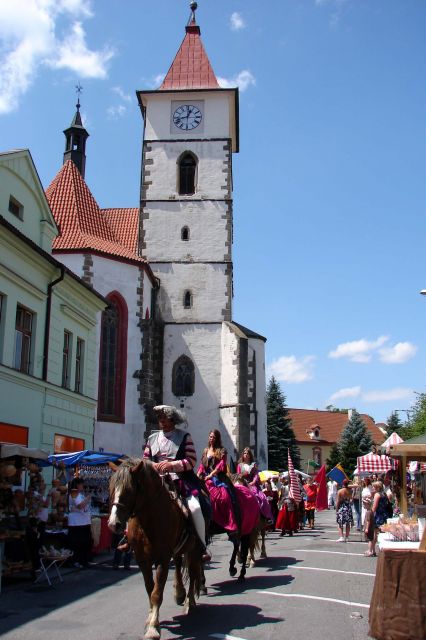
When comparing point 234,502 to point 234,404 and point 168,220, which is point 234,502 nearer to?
point 234,404

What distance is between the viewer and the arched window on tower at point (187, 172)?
37531mm

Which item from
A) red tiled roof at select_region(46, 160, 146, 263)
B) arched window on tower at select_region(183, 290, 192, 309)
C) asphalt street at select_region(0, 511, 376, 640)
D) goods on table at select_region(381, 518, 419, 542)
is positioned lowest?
asphalt street at select_region(0, 511, 376, 640)

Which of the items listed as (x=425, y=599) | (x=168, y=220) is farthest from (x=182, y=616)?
(x=168, y=220)

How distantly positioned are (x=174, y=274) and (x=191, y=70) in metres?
13.5

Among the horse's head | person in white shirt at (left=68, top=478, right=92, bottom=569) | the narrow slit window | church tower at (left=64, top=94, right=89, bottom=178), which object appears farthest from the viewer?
church tower at (left=64, top=94, right=89, bottom=178)

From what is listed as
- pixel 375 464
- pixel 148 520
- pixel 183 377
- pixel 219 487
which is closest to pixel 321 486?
pixel 375 464

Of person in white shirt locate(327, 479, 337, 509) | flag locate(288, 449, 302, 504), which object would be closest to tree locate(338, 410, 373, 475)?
person in white shirt locate(327, 479, 337, 509)

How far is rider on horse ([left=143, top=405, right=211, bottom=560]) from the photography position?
25.2 ft

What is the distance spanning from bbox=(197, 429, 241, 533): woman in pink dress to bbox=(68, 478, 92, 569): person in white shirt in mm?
3945

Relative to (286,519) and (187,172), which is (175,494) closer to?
(286,519)

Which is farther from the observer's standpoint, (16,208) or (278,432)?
(278,432)

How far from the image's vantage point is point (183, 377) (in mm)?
34312

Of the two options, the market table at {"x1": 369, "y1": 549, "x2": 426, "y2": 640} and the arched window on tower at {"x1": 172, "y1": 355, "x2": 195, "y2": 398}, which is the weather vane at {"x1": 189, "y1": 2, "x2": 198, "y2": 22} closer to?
the arched window on tower at {"x1": 172, "y1": 355, "x2": 195, "y2": 398}

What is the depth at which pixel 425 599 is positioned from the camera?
5.53 m
